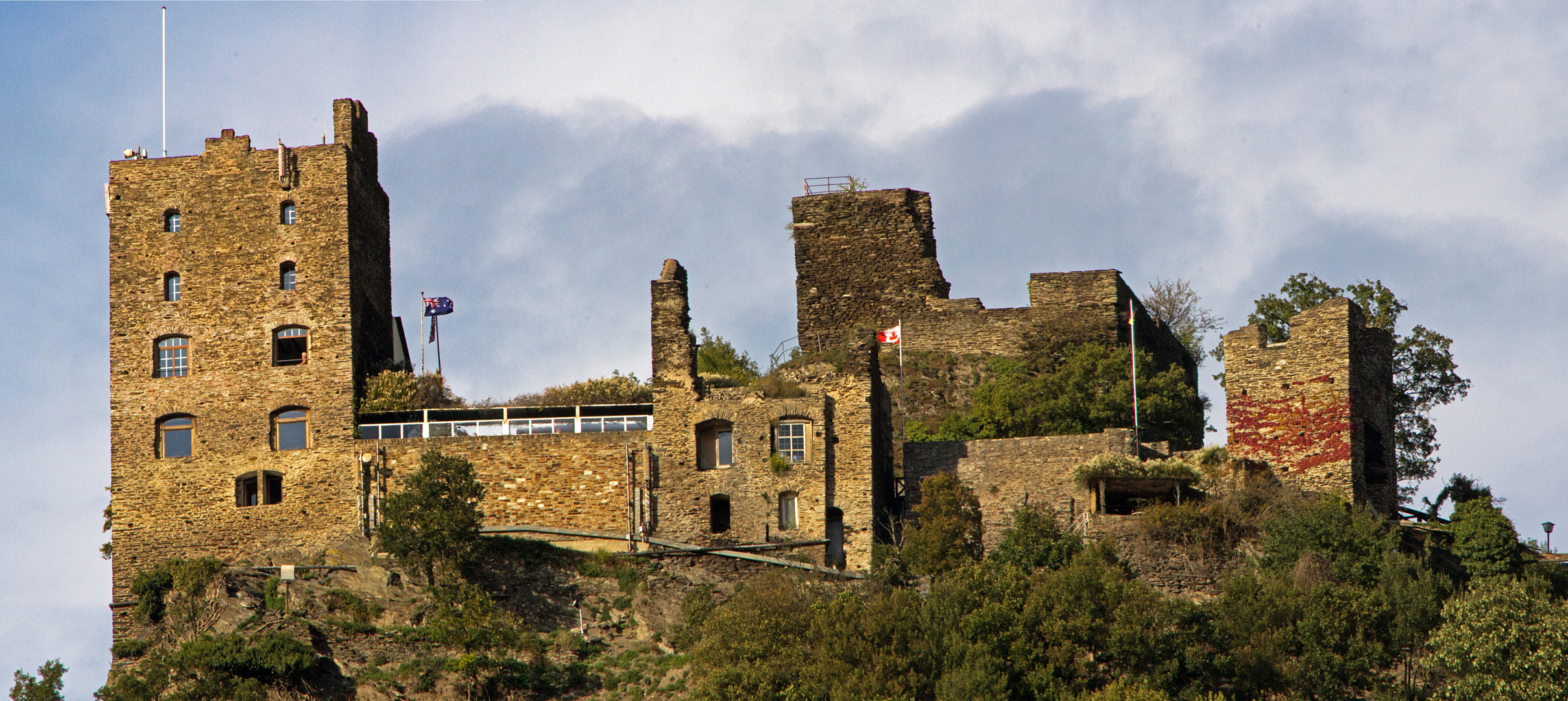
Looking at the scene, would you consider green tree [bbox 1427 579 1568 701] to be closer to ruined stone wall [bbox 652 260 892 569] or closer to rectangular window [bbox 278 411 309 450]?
ruined stone wall [bbox 652 260 892 569]

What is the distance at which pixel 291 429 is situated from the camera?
55.4 metres

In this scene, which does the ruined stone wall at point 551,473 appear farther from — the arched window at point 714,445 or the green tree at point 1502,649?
the green tree at point 1502,649

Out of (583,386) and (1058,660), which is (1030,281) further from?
(1058,660)

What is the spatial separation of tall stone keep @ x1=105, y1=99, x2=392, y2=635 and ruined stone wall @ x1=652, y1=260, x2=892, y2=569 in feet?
26.9

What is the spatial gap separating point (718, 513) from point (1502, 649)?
60.7 feet

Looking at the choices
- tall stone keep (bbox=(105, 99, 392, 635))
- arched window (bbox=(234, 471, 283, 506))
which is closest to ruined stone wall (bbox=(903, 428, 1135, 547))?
tall stone keep (bbox=(105, 99, 392, 635))

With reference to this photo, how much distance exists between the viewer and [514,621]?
4956cm

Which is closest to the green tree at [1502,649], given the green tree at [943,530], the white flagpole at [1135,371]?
the white flagpole at [1135,371]

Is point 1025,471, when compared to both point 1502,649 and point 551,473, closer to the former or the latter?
point 551,473

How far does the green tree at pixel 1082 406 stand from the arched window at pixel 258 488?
16706mm

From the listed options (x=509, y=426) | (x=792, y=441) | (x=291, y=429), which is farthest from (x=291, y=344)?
(x=792, y=441)

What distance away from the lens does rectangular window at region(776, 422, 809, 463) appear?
52750 mm

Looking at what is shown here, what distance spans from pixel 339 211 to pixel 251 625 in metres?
12.3

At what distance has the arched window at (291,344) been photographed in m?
55.9
